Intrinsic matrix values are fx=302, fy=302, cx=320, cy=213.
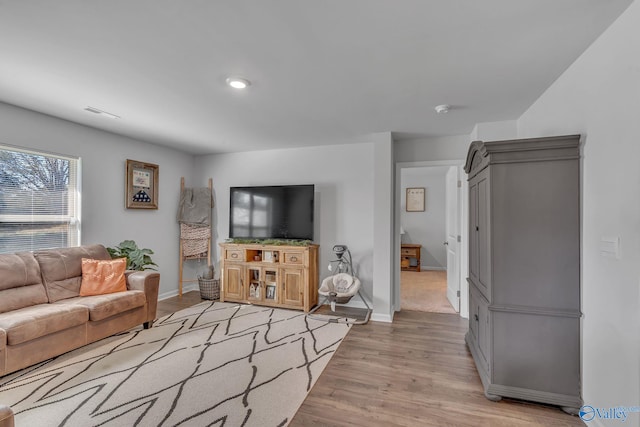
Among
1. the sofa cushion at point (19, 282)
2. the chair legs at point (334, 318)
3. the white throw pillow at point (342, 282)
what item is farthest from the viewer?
the white throw pillow at point (342, 282)

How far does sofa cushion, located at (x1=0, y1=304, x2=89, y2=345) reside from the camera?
7.52 ft

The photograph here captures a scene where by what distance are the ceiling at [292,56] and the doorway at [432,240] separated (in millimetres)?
1487

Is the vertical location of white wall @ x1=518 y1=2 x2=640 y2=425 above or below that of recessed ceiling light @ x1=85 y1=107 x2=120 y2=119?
below

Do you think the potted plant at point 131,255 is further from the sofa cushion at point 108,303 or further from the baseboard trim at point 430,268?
the baseboard trim at point 430,268

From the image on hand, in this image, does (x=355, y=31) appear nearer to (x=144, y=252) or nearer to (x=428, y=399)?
(x=428, y=399)

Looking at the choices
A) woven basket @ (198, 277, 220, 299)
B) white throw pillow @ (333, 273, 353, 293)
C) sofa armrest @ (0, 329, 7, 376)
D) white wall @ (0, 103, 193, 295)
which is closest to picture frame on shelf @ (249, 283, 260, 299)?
woven basket @ (198, 277, 220, 299)

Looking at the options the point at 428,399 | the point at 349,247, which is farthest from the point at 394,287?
the point at 428,399

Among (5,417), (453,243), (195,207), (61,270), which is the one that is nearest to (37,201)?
(61,270)

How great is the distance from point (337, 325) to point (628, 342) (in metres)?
2.57

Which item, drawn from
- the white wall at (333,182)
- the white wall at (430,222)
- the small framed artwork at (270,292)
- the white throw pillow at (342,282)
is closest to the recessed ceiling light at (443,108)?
the white wall at (333,182)

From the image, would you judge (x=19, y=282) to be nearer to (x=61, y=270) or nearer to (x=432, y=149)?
(x=61, y=270)

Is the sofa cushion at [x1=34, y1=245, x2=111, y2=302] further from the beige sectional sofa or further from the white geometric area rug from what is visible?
the white geometric area rug

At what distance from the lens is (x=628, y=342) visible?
5.25 ft

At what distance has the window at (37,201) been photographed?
9.93 ft
